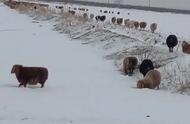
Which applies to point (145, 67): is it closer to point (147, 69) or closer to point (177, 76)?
point (147, 69)

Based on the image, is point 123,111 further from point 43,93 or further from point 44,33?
point 44,33

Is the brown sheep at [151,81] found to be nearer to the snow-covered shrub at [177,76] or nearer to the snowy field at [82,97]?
the snowy field at [82,97]

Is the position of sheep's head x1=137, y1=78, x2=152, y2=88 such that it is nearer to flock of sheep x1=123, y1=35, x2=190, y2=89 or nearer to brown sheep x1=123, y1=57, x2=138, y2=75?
flock of sheep x1=123, y1=35, x2=190, y2=89

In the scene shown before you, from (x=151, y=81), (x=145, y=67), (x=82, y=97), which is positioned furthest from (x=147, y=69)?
(x=82, y=97)

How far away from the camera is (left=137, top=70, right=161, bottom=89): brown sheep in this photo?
1288 cm

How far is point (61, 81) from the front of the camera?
43.2ft

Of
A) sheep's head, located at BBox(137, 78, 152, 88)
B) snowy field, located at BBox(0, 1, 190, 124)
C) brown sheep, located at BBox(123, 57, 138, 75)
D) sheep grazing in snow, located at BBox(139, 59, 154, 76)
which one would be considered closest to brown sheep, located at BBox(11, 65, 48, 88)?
snowy field, located at BBox(0, 1, 190, 124)

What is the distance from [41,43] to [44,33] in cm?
564

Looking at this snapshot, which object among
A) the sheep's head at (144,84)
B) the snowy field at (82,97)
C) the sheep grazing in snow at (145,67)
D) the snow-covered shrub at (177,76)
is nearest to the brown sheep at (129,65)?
the snowy field at (82,97)

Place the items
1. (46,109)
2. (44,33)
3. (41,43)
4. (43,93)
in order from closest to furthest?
(46,109) < (43,93) < (41,43) < (44,33)

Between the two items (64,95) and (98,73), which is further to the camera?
(98,73)

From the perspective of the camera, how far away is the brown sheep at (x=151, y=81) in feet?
42.2

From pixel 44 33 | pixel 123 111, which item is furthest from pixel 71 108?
pixel 44 33

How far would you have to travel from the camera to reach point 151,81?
12922 millimetres
